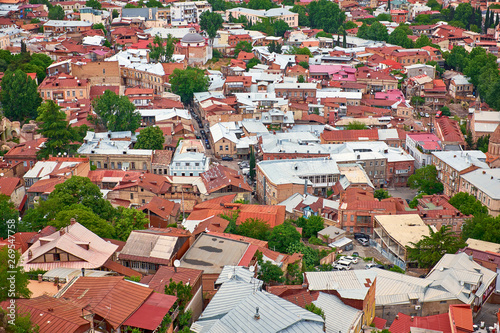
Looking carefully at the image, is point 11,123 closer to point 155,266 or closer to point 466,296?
point 155,266

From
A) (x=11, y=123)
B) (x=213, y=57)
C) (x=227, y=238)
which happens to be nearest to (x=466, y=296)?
(x=227, y=238)

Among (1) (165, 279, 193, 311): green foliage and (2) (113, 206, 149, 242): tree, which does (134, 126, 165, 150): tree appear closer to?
(2) (113, 206, 149, 242): tree

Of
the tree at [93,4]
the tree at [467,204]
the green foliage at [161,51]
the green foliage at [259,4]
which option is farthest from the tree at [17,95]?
the green foliage at [259,4]

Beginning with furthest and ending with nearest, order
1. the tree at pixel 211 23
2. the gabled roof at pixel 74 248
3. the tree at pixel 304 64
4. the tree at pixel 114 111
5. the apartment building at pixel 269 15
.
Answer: the apartment building at pixel 269 15
the tree at pixel 211 23
the tree at pixel 304 64
the tree at pixel 114 111
the gabled roof at pixel 74 248

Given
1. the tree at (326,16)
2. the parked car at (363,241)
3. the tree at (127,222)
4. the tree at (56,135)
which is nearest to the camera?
the tree at (127,222)

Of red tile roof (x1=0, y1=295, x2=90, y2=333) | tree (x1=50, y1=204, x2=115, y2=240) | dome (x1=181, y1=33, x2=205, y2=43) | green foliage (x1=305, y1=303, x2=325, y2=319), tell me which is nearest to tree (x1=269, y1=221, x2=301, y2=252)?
tree (x1=50, y1=204, x2=115, y2=240)

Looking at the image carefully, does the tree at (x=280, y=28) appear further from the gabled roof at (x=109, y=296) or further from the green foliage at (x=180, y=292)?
the gabled roof at (x=109, y=296)

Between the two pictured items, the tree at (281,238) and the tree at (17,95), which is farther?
the tree at (17,95)
